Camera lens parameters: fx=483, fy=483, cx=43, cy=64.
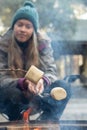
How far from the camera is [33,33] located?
114 inches

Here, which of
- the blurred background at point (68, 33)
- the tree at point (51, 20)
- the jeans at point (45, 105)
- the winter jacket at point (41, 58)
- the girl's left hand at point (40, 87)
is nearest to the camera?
the girl's left hand at point (40, 87)

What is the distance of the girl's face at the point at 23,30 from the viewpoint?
2854 mm

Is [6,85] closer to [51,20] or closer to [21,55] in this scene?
[21,55]

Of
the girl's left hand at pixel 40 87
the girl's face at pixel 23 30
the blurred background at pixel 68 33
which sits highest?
the girl's face at pixel 23 30

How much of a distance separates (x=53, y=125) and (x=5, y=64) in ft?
2.08

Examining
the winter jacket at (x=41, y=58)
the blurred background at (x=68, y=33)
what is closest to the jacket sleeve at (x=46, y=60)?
the winter jacket at (x=41, y=58)

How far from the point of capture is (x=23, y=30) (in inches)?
112

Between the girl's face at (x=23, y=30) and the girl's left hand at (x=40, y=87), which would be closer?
the girl's left hand at (x=40, y=87)

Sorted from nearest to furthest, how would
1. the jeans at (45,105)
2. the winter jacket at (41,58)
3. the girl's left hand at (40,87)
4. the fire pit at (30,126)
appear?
the fire pit at (30,126) → the girl's left hand at (40,87) → the jeans at (45,105) → the winter jacket at (41,58)

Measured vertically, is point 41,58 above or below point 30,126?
above

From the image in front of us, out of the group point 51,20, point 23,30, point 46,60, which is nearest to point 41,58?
point 46,60

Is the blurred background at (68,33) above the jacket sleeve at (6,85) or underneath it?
underneath

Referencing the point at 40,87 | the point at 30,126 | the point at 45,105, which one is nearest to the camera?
the point at 30,126

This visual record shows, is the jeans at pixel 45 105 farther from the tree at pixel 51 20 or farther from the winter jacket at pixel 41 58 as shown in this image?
the tree at pixel 51 20
